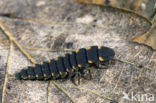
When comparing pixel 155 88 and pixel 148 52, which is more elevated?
pixel 148 52

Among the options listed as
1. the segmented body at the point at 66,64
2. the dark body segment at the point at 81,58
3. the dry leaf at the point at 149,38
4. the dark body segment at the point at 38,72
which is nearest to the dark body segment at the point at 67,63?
the segmented body at the point at 66,64

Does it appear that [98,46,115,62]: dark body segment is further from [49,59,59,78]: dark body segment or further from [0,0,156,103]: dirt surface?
[49,59,59,78]: dark body segment

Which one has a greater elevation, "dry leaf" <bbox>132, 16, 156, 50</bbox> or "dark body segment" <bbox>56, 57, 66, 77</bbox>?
"dry leaf" <bbox>132, 16, 156, 50</bbox>

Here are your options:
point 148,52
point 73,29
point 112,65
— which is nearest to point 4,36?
point 73,29

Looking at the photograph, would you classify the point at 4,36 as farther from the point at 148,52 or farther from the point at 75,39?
the point at 148,52

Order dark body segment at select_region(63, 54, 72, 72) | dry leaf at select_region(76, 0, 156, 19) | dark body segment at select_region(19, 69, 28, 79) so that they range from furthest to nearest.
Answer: dry leaf at select_region(76, 0, 156, 19), dark body segment at select_region(63, 54, 72, 72), dark body segment at select_region(19, 69, 28, 79)

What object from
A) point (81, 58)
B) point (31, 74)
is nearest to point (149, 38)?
point (81, 58)

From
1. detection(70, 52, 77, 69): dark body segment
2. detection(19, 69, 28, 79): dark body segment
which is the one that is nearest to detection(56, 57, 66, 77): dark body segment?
detection(70, 52, 77, 69): dark body segment
